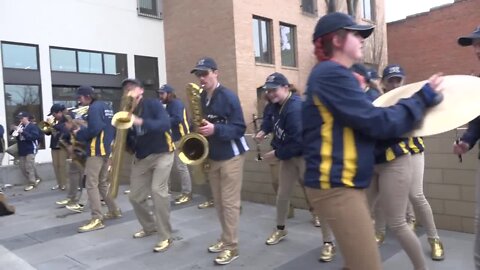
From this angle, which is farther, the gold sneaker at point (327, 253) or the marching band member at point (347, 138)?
the gold sneaker at point (327, 253)

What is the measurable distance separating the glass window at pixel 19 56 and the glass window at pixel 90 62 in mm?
1473

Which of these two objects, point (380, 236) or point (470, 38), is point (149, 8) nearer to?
point (380, 236)

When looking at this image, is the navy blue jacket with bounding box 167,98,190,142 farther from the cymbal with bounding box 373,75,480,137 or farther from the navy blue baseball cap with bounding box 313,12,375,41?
the cymbal with bounding box 373,75,480,137

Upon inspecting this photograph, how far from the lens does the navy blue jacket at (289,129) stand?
4352 mm

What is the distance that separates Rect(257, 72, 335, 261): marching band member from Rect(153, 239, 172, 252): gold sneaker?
112 cm

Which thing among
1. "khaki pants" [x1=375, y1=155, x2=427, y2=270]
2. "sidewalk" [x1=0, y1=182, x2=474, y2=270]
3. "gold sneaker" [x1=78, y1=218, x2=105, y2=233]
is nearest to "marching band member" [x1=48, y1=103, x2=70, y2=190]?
"sidewalk" [x1=0, y1=182, x2=474, y2=270]

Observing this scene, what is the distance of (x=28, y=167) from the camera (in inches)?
412

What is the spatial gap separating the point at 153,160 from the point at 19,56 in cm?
972

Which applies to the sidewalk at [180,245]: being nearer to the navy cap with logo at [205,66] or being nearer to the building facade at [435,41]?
the navy cap with logo at [205,66]

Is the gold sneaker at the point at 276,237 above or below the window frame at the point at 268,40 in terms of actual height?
below

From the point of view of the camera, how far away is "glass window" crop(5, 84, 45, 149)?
40.2 ft

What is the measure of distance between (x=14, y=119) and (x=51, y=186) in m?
3.13

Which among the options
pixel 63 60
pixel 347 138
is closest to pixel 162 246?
pixel 347 138

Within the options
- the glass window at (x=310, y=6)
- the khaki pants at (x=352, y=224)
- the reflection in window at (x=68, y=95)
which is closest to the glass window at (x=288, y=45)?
the glass window at (x=310, y=6)
